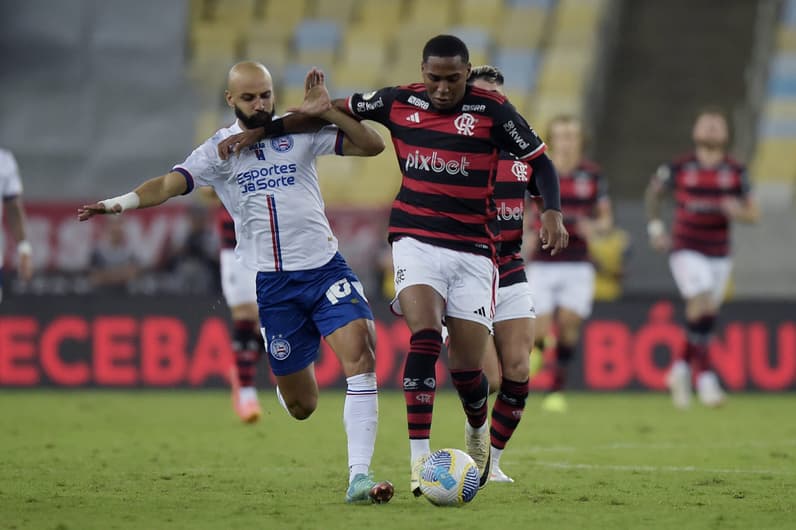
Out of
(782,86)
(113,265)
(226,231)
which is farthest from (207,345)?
(782,86)

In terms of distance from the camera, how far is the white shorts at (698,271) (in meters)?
13.3

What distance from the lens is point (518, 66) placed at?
21.1 metres

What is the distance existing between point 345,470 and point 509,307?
53.1 inches

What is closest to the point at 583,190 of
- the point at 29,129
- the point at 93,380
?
the point at 93,380

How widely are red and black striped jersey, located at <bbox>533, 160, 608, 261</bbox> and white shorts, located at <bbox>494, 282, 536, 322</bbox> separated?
197 inches

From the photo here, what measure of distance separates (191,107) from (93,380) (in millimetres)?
6051

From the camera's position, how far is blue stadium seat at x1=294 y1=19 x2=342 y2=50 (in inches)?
848

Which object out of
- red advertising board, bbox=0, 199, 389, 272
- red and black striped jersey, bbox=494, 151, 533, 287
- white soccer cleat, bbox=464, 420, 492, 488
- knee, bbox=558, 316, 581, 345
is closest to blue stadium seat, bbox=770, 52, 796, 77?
red advertising board, bbox=0, 199, 389, 272

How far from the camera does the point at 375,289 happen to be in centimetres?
1686

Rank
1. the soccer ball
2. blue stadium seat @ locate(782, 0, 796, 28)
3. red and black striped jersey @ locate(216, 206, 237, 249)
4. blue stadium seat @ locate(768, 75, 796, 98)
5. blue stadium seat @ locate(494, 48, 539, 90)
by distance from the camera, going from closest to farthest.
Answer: the soccer ball < red and black striped jersey @ locate(216, 206, 237, 249) < blue stadium seat @ locate(768, 75, 796, 98) < blue stadium seat @ locate(494, 48, 539, 90) < blue stadium seat @ locate(782, 0, 796, 28)

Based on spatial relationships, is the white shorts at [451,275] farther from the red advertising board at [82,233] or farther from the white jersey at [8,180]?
the red advertising board at [82,233]

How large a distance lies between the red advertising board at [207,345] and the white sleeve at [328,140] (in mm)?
7858

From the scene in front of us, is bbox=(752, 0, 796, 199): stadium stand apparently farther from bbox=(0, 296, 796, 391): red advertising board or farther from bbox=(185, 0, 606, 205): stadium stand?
bbox=(0, 296, 796, 391): red advertising board

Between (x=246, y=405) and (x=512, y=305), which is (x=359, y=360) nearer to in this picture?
(x=512, y=305)
